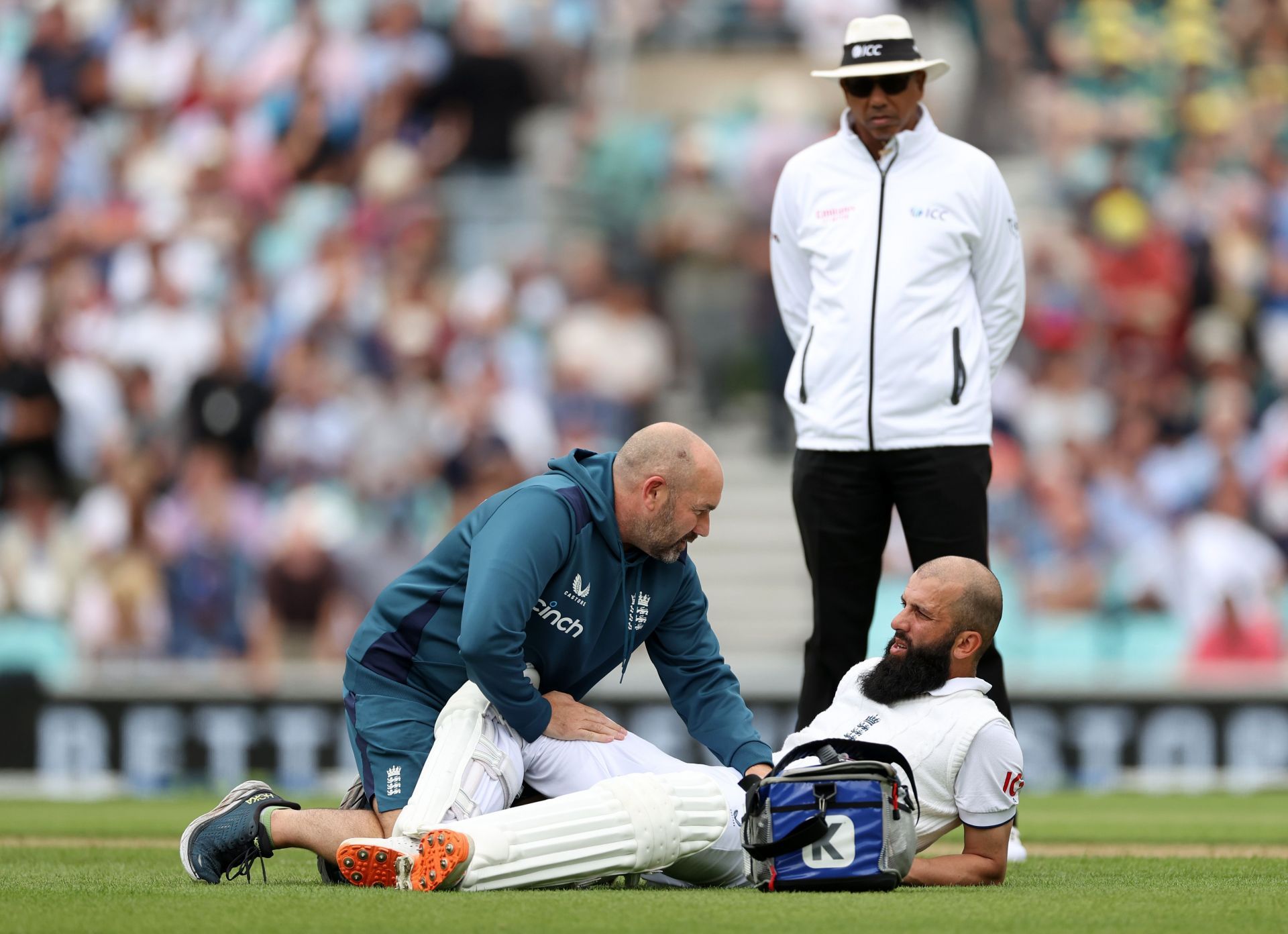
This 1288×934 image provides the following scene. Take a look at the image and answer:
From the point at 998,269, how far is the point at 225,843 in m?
3.17

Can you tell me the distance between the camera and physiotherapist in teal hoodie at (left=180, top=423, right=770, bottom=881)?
558 centimetres

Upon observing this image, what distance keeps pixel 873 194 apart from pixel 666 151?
891cm

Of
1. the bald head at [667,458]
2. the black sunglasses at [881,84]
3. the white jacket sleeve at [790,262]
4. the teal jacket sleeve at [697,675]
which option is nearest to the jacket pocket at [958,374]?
the white jacket sleeve at [790,262]

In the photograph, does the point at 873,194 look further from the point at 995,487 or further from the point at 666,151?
the point at 666,151

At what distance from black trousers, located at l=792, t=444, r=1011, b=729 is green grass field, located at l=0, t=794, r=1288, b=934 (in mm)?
907

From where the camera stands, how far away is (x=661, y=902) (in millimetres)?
5125

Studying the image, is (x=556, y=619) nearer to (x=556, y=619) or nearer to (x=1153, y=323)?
(x=556, y=619)

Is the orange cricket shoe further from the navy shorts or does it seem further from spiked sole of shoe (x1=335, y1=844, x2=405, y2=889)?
the navy shorts

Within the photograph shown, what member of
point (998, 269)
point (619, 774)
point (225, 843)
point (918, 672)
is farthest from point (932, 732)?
point (225, 843)

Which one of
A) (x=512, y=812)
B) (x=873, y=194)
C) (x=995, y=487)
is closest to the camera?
(x=512, y=812)

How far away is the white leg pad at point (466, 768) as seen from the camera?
18.2 ft

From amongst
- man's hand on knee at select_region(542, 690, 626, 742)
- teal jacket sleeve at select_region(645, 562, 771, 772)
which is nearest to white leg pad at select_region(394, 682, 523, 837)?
man's hand on knee at select_region(542, 690, 626, 742)

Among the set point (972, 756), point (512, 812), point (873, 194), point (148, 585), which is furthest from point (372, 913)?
point (148, 585)

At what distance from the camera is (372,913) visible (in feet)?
15.5
